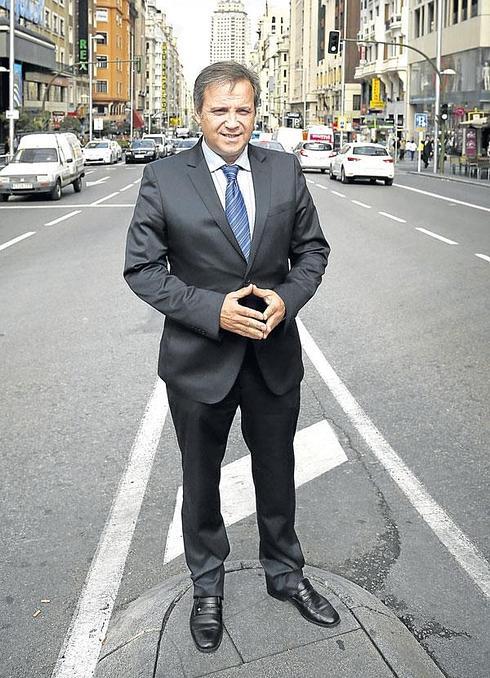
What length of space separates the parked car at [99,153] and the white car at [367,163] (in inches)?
1037

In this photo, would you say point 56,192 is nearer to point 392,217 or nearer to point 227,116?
point 392,217

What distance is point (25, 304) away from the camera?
10914 mm

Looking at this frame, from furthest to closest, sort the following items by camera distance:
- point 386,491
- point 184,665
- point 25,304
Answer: point 25,304 → point 386,491 → point 184,665

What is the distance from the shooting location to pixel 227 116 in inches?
126

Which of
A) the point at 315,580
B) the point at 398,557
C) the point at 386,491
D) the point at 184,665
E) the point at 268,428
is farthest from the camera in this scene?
the point at 386,491

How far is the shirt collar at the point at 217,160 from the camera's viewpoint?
10.7 feet

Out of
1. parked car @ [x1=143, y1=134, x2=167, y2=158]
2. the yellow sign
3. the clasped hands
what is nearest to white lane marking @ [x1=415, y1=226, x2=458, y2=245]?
the clasped hands

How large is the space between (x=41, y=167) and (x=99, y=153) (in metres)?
33.2

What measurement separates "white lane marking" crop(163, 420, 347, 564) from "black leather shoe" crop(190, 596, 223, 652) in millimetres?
728

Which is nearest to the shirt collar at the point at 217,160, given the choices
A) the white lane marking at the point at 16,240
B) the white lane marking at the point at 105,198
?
the white lane marking at the point at 16,240

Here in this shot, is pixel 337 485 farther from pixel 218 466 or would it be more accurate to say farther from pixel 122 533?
pixel 218 466

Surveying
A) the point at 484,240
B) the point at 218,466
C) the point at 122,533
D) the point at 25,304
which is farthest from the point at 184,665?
the point at 484,240

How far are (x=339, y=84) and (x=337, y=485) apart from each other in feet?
380

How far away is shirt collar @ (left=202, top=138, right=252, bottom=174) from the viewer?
3.25 m
